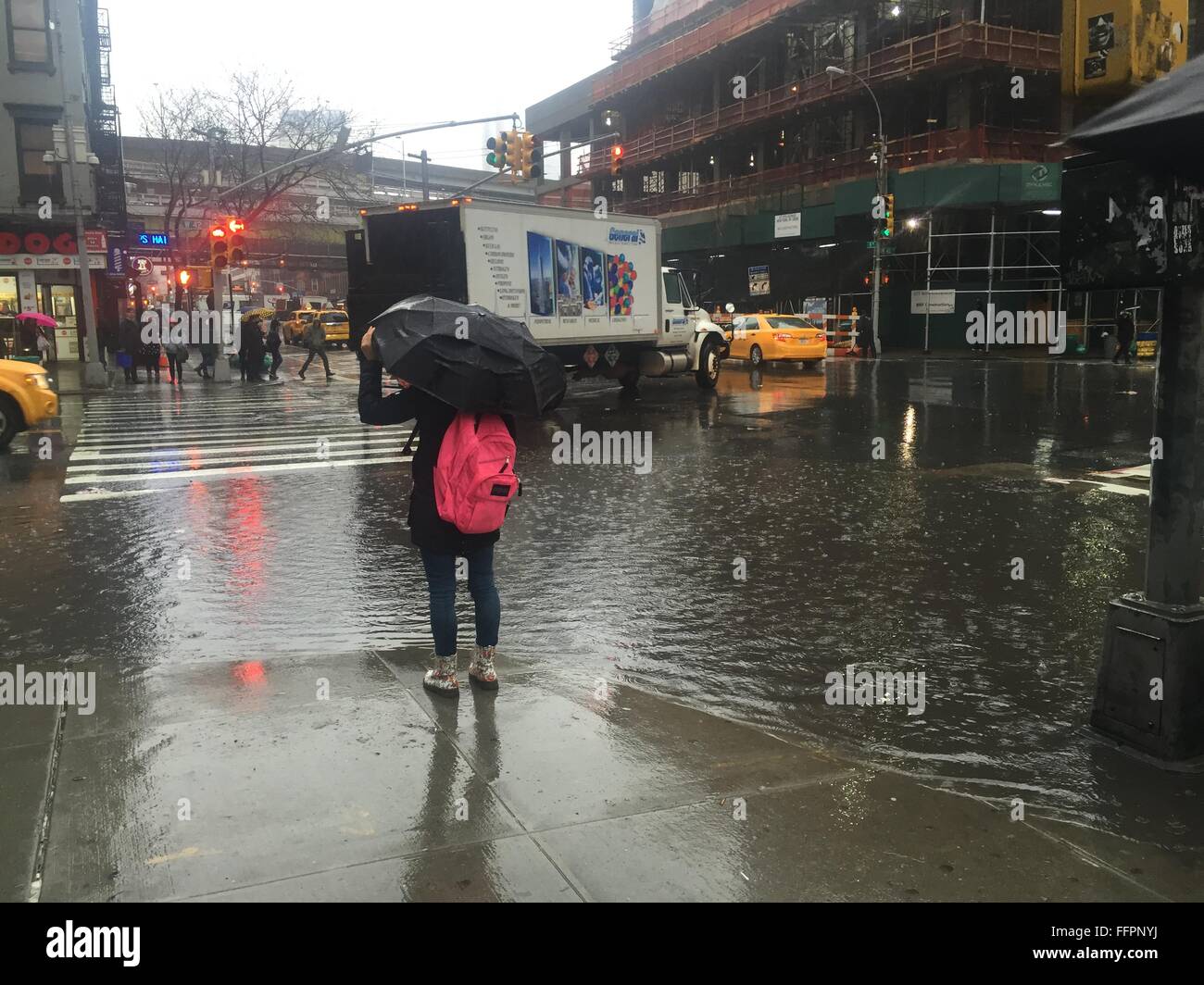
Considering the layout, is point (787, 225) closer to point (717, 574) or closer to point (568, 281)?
point (568, 281)

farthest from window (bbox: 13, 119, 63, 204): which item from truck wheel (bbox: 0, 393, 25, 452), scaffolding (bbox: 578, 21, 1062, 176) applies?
scaffolding (bbox: 578, 21, 1062, 176)

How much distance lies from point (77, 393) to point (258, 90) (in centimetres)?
2537

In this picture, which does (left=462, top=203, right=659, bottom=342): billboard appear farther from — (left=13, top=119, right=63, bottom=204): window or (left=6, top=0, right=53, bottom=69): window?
(left=6, top=0, right=53, bottom=69): window

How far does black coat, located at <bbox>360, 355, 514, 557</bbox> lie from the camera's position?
15.7 feet

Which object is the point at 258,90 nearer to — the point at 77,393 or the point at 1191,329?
the point at 77,393

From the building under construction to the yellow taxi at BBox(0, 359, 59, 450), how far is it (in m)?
20.5

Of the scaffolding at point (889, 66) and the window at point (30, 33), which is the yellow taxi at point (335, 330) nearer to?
the scaffolding at point (889, 66)

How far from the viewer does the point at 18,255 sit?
33469 millimetres

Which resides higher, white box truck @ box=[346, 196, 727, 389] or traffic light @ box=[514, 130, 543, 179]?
traffic light @ box=[514, 130, 543, 179]

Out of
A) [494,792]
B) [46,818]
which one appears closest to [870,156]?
[494,792]

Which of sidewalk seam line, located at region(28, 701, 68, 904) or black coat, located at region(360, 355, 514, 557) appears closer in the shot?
sidewalk seam line, located at region(28, 701, 68, 904)

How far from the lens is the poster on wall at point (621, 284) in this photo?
2095 centimetres

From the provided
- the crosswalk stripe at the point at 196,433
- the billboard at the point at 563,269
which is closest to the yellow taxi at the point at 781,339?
the billboard at the point at 563,269
